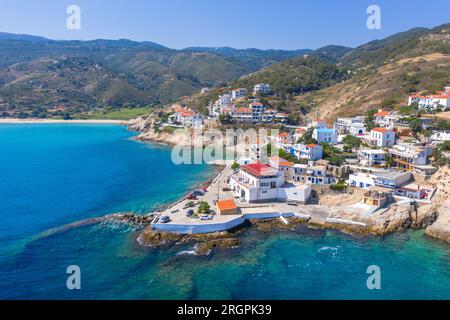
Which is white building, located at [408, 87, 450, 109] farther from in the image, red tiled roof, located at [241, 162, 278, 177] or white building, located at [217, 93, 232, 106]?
white building, located at [217, 93, 232, 106]

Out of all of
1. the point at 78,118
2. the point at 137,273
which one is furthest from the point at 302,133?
the point at 78,118

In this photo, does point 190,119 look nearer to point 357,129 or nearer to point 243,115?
point 243,115

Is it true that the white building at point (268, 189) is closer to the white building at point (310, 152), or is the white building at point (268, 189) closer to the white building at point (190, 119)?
the white building at point (310, 152)

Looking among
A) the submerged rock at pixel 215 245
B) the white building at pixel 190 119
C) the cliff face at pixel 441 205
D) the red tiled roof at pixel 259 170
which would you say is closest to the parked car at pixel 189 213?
the submerged rock at pixel 215 245

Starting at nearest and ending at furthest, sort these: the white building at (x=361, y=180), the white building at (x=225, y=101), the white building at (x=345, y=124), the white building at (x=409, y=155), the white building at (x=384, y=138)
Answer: the white building at (x=361, y=180) → the white building at (x=409, y=155) → the white building at (x=384, y=138) → the white building at (x=345, y=124) → the white building at (x=225, y=101)

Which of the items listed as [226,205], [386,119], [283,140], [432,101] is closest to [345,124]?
[386,119]

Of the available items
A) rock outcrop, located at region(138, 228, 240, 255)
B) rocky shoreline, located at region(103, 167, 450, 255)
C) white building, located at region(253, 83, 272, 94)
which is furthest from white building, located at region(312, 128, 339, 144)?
white building, located at region(253, 83, 272, 94)
